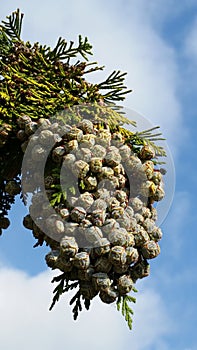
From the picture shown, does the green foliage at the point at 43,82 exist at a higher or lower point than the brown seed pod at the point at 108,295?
higher

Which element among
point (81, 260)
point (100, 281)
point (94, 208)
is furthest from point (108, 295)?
point (94, 208)

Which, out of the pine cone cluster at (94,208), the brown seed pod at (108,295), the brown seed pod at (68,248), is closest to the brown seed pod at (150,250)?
the pine cone cluster at (94,208)

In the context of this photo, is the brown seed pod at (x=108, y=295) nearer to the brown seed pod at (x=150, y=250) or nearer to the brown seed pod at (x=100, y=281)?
the brown seed pod at (x=100, y=281)

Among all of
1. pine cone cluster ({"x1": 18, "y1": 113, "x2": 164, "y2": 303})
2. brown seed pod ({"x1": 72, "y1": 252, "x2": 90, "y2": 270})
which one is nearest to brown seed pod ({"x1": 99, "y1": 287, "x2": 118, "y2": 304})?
pine cone cluster ({"x1": 18, "y1": 113, "x2": 164, "y2": 303})

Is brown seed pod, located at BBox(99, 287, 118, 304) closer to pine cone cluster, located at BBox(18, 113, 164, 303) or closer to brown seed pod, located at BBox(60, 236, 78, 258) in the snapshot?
pine cone cluster, located at BBox(18, 113, 164, 303)

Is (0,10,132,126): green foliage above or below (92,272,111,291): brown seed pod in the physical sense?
above

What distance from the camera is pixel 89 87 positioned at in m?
3.14

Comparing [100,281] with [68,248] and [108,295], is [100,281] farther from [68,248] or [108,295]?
[68,248]

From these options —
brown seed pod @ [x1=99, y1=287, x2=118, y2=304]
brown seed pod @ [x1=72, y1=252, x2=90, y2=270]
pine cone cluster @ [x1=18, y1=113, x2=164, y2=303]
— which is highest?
pine cone cluster @ [x1=18, y1=113, x2=164, y2=303]

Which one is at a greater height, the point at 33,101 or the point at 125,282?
the point at 33,101

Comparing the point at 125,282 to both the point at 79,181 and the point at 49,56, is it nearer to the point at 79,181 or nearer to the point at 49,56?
the point at 79,181

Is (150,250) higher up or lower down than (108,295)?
higher up

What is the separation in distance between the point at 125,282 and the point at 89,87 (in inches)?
41.1

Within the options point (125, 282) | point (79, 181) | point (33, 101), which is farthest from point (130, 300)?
point (33, 101)
